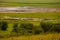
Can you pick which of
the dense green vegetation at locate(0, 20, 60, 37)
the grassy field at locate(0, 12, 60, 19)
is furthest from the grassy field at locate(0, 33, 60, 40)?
the grassy field at locate(0, 12, 60, 19)

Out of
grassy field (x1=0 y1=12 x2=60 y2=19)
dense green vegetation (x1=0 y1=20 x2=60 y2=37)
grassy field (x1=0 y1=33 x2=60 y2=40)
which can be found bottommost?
grassy field (x1=0 y1=33 x2=60 y2=40)

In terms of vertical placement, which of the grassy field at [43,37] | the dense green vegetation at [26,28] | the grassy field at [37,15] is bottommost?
the grassy field at [43,37]

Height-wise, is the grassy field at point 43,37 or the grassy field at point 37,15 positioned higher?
the grassy field at point 37,15

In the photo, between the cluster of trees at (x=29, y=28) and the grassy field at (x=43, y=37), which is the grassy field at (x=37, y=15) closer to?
the cluster of trees at (x=29, y=28)

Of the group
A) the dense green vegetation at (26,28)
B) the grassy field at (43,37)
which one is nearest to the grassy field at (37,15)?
the dense green vegetation at (26,28)

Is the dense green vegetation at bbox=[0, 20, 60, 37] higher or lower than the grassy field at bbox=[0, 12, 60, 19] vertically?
lower

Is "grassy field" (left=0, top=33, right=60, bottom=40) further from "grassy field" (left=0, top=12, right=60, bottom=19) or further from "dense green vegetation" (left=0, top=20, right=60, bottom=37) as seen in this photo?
"grassy field" (left=0, top=12, right=60, bottom=19)

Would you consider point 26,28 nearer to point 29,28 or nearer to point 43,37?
point 29,28

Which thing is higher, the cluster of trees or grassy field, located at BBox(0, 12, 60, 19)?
grassy field, located at BBox(0, 12, 60, 19)

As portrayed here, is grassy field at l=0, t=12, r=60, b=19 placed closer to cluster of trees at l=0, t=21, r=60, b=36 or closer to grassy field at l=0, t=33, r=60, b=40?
cluster of trees at l=0, t=21, r=60, b=36

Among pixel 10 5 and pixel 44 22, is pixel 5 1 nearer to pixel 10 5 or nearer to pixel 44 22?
pixel 10 5

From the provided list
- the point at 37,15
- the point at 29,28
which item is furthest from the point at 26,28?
the point at 37,15
